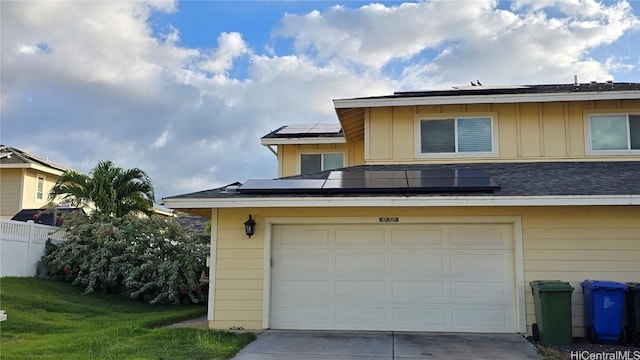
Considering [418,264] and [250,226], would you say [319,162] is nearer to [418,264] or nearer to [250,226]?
[250,226]

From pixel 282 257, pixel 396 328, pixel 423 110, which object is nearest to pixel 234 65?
pixel 423 110

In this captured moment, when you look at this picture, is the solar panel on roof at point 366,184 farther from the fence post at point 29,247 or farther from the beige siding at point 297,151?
the fence post at point 29,247

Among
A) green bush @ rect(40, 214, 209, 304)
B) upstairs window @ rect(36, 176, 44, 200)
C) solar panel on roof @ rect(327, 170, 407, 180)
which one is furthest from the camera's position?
upstairs window @ rect(36, 176, 44, 200)

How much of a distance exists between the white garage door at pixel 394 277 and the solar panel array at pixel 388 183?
844 millimetres

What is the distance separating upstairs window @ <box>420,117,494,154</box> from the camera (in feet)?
39.0

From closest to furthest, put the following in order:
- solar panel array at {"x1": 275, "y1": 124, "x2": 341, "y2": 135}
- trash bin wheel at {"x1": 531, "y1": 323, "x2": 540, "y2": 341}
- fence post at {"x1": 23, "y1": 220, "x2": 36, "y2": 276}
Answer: trash bin wheel at {"x1": 531, "y1": 323, "x2": 540, "y2": 341} < fence post at {"x1": 23, "y1": 220, "x2": 36, "y2": 276} < solar panel array at {"x1": 275, "y1": 124, "x2": 341, "y2": 135}

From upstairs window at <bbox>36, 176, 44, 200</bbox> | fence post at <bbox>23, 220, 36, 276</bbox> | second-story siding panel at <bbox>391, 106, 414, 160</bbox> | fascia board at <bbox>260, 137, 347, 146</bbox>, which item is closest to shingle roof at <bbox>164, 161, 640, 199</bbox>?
second-story siding panel at <bbox>391, 106, 414, 160</bbox>

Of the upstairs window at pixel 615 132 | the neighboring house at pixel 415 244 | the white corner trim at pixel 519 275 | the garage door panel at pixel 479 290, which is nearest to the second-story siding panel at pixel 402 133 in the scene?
the neighboring house at pixel 415 244

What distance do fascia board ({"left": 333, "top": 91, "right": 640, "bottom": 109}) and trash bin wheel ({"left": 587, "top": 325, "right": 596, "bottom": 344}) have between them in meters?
5.07

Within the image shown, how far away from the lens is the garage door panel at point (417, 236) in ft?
31.9

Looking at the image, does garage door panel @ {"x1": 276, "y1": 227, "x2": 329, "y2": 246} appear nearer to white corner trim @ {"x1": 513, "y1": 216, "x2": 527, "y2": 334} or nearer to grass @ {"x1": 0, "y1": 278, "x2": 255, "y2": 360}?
grass @ {"x1": 0, "y1": 278, "x2": 255, "y2": 360}

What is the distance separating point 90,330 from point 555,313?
25.9ft

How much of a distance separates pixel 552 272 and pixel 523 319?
967 mm

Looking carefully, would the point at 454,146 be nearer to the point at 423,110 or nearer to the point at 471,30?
the point at 423,110
